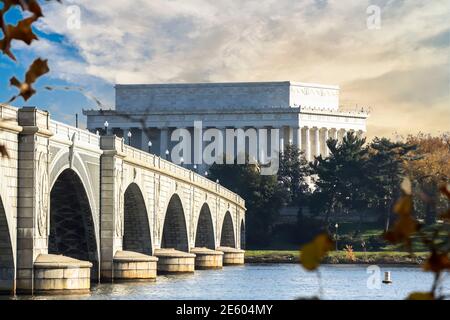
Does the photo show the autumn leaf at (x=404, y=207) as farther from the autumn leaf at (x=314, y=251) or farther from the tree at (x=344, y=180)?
the tree at (x=344, y=180)

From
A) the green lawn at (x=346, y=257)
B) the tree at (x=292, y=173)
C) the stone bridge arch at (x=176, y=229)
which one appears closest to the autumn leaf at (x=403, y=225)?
the stone bridge arch at (x=176, y=229)

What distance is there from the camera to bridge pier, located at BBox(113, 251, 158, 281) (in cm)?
6191

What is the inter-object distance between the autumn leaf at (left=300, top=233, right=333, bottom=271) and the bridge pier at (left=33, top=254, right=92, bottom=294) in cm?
4306

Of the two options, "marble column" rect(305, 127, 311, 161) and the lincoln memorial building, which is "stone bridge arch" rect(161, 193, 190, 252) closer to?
the lincoln memorial building

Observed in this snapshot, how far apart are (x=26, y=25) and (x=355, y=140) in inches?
5547

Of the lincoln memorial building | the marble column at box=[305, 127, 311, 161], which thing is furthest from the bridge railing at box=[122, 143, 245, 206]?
the marble column at box=[305, 127, 311, 161]

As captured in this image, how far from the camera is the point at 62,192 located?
6112 centimetres

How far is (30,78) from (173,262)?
237ft

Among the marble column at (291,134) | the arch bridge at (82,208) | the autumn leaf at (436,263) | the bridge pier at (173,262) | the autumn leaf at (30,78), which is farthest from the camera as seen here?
the marble column at (291,134)

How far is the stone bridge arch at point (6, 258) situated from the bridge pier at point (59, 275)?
1.16 m

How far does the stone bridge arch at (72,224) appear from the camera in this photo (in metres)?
60.9
